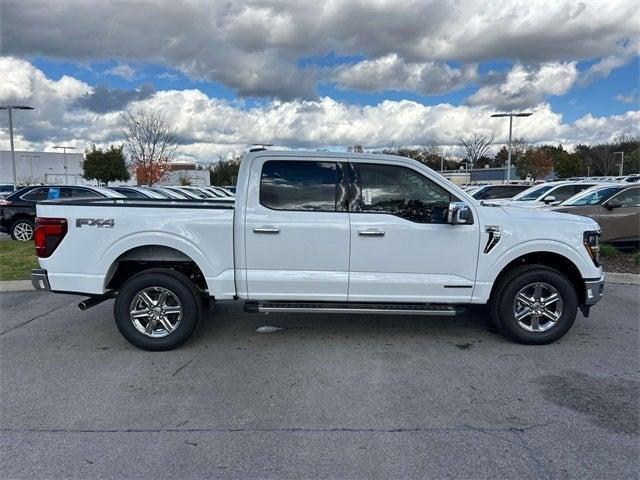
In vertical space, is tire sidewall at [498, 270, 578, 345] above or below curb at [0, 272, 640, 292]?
above

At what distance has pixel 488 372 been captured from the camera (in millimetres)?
4113

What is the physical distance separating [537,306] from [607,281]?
14.2ft

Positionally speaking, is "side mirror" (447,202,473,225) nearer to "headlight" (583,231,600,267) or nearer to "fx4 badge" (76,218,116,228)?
"headlight" (583,231,600,267)

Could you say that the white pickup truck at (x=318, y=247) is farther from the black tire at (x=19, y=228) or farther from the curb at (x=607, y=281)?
the black tire at (x=19, y=228)

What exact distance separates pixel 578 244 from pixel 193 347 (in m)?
4.18

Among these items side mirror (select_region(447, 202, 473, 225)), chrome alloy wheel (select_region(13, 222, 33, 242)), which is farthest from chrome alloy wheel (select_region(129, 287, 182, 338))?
chrome alloy wheel (select_region(13, 222, 33, 242))

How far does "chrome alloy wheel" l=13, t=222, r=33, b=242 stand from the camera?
1242 cm

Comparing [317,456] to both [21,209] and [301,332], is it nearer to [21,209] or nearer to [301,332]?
[301,332]

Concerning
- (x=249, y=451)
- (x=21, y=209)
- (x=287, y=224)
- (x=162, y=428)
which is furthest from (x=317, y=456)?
(x=21, y=209)

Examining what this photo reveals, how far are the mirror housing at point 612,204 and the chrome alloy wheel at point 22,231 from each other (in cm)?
1475

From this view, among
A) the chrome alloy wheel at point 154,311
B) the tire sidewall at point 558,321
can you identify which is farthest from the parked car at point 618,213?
the chrome alloy wheel at point 154,311

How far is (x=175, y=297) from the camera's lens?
4.56 meters

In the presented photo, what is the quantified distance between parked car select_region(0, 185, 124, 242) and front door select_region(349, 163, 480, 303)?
9662 mm

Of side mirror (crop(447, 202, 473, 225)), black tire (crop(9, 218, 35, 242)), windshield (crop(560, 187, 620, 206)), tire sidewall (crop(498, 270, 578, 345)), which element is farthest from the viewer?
black tire (crop(9, 218, 35, 242))
